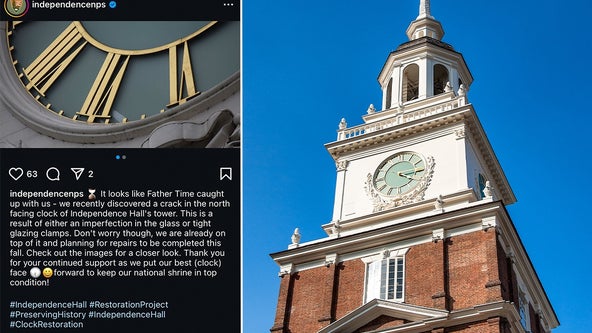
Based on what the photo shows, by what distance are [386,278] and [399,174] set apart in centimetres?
559

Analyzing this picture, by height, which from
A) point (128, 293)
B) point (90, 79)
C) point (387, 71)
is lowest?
point (128, 293)

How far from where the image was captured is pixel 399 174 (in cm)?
4200

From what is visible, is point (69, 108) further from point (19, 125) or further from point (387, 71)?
point (387, 71)

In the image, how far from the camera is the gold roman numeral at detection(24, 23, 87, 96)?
64.1 ft

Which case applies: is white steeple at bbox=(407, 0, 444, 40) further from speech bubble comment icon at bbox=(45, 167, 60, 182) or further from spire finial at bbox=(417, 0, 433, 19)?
speech bubble comment icon at bbox=(45, 167, 60, 182)

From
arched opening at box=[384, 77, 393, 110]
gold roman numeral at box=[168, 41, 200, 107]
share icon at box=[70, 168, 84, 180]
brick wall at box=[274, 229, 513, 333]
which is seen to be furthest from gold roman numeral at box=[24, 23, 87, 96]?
arched opening at box=[384, 77, 393, 110]

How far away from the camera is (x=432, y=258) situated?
123ft

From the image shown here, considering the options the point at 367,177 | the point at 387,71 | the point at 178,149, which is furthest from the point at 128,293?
the point at 387,71

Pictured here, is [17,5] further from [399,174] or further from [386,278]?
[399,174]

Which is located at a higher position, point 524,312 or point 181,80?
point 524,312

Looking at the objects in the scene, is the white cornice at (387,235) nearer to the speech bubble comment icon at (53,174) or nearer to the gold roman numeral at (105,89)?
the gold roman numeral at (105,89)

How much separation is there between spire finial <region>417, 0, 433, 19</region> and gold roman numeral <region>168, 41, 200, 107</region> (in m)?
33.6

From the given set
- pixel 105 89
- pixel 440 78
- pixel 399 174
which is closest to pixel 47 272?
pixel 105 89

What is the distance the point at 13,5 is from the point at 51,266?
5263 millimetres
